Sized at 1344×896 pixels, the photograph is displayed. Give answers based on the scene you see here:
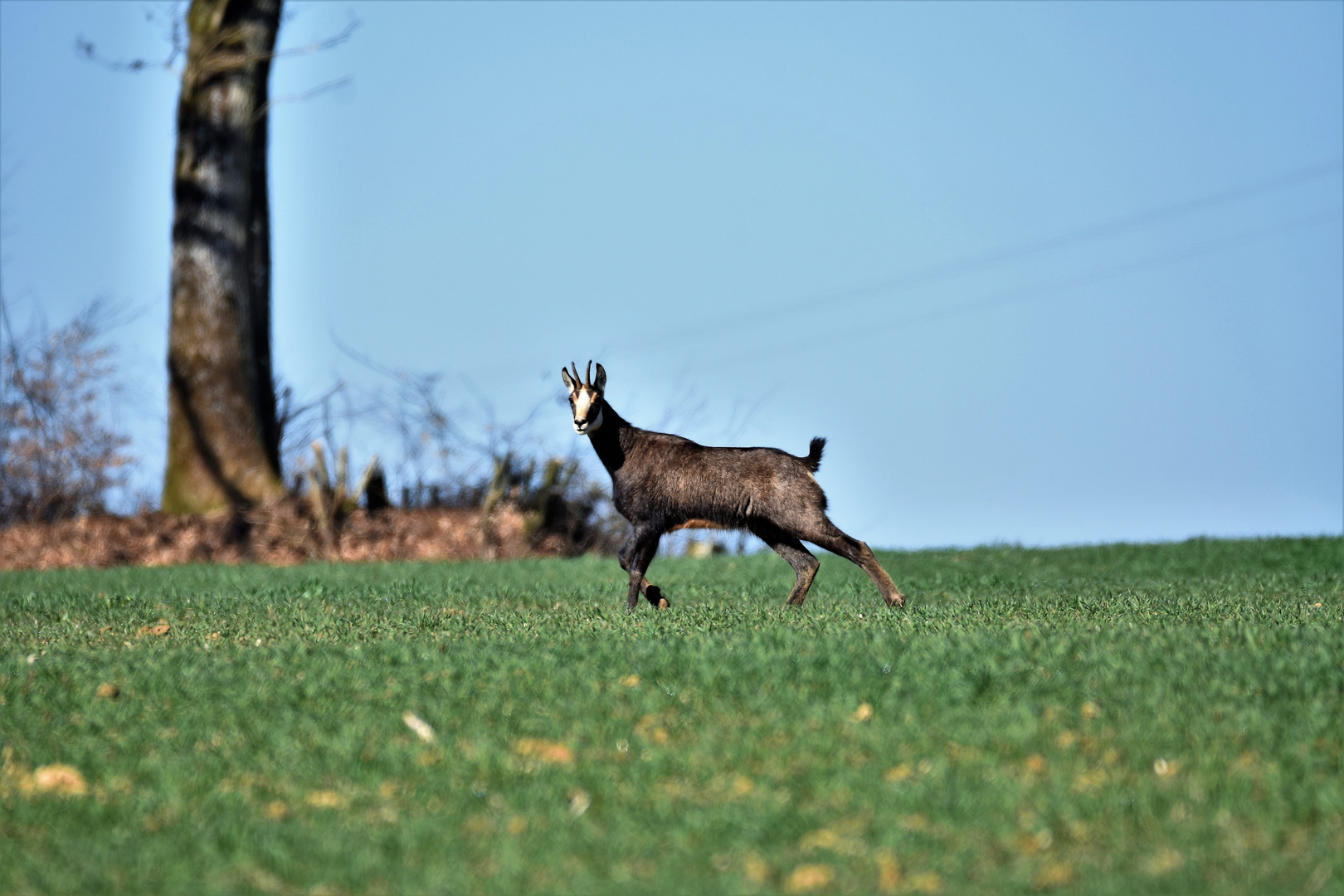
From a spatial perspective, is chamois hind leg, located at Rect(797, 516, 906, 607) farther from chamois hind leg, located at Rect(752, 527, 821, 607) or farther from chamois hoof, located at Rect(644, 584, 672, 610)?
chamois hoof, located at Rect(644, 584, 672, 610)

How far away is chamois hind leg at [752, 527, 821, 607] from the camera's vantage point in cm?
1019

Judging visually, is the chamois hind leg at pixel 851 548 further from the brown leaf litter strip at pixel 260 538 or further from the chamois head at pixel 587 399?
the brown leaf litter strip at pixel 260 538

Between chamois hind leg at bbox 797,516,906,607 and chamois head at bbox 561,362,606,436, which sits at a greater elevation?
chamois head at bbox 561,362,606,436

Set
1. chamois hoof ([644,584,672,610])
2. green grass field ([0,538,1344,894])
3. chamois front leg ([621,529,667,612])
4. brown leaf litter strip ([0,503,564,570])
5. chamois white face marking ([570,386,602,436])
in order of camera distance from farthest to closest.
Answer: brown leaf litter strip ([0,503,564,570])
chamois hoof ([644,584,672,610])
chamois front leg ([621,529,667,612])
chamois white face marking ([570,386,602,436])
green grass field ([0,538,1344,894])

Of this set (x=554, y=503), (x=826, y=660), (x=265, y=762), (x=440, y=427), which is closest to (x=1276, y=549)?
(x=554, y=503)

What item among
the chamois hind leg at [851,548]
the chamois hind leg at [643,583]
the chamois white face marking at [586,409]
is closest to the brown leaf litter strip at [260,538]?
the chamois hind leg at [643,583]

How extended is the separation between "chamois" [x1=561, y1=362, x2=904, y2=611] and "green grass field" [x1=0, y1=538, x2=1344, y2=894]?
1.21m

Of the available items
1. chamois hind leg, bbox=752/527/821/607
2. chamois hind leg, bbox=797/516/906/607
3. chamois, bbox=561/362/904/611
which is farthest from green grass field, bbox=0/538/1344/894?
chamois hind leg, bbox=752/527/821/607

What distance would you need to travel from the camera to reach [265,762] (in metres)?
5.22

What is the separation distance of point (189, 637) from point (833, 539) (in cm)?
459

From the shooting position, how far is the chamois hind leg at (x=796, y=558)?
10.2m

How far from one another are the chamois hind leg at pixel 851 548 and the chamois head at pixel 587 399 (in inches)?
68.2

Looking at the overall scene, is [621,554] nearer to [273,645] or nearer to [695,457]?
[695,457]

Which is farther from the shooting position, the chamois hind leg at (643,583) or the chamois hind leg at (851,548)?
the chamois hind leg at (643,583)
